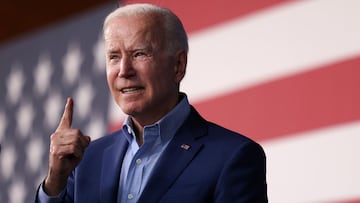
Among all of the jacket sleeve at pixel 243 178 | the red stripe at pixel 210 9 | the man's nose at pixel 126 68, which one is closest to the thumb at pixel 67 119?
the man's nose at pixel 126 68

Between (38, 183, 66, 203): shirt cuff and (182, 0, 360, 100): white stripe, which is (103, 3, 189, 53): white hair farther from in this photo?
(182, 0, 360, 100): white stripe

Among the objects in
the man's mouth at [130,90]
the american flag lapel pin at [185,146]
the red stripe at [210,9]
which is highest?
the red stripe at [210,9]

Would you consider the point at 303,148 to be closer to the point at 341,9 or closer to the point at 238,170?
the point at 341,9

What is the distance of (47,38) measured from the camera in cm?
259

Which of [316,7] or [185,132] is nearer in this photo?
[185,132]

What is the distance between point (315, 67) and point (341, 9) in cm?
15

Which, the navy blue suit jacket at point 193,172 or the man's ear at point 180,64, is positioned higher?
the man's ear at point 180,64

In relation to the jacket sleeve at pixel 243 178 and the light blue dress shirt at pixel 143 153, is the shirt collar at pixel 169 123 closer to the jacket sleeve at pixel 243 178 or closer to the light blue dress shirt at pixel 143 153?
the light blue dress shirt at pixel 143 153

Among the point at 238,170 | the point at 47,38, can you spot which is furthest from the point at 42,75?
the point at 238,170

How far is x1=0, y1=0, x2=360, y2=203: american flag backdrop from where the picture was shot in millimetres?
1638

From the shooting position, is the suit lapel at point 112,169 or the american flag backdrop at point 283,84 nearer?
the suit lapel at point 112,169

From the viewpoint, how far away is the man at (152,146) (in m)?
1.05

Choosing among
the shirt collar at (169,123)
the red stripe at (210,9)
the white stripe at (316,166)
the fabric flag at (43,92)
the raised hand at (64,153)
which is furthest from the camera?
the fabric flag at (43,92)

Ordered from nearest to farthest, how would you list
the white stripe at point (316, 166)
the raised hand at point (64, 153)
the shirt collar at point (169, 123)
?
the raised hand at point (64, 153) → the shirt collar at point (169, 123) → the white stripe at point (316, 166)
